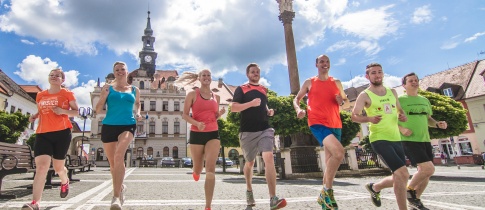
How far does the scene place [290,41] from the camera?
22.6m

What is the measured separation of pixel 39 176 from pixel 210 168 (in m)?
2.33

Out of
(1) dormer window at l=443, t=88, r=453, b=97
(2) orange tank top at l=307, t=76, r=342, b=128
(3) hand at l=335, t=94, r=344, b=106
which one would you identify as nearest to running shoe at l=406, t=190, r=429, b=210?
(2) orange tank top at l=307, t=76, r=342, b=128

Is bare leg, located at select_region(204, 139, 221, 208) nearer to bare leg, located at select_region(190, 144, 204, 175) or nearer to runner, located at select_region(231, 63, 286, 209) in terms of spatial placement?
bare leg, located at select_region(190, 144, 204, 175)

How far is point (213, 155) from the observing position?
363 centimetres

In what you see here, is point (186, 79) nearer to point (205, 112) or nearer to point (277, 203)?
point (205, 112)

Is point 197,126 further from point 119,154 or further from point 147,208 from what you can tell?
point 147,208

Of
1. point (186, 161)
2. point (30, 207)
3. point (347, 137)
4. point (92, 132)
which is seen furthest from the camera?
point (92, 132)

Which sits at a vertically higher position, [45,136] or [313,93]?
[313,93]

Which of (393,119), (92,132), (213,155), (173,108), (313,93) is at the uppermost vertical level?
(173,108)

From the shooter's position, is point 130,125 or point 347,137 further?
point 347,137

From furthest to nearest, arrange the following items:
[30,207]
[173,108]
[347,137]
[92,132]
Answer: [173,108] → [92,132] → [347,137] → [30,207]

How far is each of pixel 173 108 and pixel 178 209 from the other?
167ft

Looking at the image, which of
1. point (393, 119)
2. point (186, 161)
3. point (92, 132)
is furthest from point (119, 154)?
point (92, 132)

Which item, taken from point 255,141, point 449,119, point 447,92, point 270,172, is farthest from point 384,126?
point 447,92
